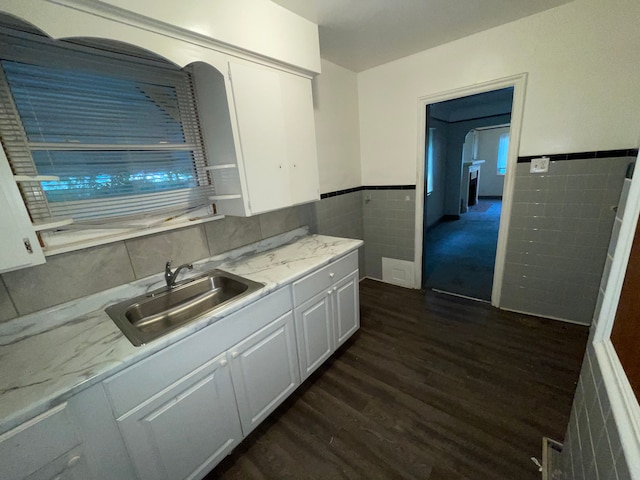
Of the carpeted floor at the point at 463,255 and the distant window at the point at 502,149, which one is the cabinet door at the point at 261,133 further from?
the distant window at the point at 502,149

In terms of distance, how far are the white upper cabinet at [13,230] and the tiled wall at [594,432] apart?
6.40 feet

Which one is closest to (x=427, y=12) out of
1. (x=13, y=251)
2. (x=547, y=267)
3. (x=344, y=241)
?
(x=344, y=241)

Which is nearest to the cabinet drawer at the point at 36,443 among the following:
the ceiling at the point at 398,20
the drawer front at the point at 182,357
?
the drawer front at the point at 182,357

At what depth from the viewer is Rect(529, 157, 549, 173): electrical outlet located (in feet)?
6.69

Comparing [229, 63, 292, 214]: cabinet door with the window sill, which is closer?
the window sill

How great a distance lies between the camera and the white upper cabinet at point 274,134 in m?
1.51

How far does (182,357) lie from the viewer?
109 centimetres

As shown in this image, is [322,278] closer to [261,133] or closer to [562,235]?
[261,133]

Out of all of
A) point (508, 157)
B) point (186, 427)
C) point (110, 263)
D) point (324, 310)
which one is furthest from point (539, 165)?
point (110, 263)

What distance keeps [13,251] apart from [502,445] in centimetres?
241

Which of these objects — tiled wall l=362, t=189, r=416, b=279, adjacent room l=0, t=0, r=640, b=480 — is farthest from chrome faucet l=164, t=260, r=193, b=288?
tiled wall l=362, t=189, r=416, b=279

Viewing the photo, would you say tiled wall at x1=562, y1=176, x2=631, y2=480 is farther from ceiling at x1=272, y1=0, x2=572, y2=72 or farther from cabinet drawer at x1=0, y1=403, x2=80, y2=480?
ceiling at x1=272, y1=0, x2=572, y2=72

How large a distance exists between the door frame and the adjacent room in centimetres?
2

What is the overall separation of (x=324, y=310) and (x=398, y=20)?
216 cm
